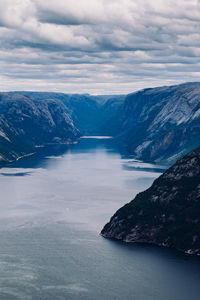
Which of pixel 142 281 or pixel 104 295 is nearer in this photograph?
pixel 104 295

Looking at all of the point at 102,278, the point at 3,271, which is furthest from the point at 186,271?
the point at 3,271

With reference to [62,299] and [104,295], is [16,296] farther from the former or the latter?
[104,295]

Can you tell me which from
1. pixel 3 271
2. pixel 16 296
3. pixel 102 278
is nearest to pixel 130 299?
pixel 102 278

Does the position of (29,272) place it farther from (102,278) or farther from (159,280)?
(159,280)

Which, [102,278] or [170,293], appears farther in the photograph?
[102,278]

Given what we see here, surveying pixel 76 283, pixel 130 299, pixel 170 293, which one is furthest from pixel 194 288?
pixel 76 283

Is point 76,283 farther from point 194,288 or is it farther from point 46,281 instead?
point 194,288

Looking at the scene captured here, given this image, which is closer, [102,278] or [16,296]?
[16,296]
